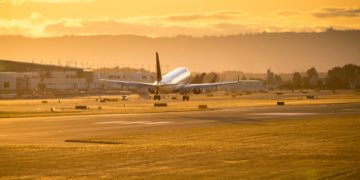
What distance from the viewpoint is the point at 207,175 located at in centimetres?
2800

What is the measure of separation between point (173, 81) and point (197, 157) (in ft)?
316

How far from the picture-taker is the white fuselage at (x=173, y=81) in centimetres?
12262

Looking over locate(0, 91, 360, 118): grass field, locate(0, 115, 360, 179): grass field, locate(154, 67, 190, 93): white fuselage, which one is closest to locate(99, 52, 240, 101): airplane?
locate(154, 67, 190, 93): white fuselage

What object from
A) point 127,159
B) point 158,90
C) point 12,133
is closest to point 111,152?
point 127,159

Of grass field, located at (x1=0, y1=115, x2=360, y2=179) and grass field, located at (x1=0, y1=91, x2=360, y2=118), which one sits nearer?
grass field, located at (x1=0, y1=115, x2=360, y2=179)

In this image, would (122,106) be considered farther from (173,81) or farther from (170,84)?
Answer: (173,81)

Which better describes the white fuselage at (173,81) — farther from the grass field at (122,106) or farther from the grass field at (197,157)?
the grass field at (197,157)

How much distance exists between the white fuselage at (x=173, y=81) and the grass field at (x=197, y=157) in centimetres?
7366

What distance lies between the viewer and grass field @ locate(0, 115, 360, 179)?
28.6 m

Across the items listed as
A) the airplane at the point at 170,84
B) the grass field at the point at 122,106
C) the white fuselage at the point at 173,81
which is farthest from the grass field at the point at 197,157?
the airplane at the point at 170,84

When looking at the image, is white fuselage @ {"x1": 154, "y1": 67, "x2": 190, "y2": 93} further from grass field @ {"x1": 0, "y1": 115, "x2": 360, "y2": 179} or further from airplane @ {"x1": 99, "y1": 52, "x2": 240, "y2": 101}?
grass field @ {"x1": 0, "y1": 115, "x2": 360, "y2": 179}

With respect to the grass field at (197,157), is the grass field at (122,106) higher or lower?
higher

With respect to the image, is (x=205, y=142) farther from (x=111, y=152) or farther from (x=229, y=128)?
(x=229, y=128)

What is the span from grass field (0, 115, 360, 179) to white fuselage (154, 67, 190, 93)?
7366 cm
